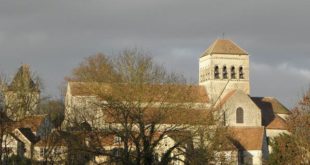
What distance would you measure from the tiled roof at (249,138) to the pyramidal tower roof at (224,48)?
1641 centimetres

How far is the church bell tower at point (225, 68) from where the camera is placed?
289 ft

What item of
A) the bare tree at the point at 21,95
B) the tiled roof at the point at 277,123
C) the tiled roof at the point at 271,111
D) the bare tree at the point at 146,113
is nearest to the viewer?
the bare tree at the point at 146,113

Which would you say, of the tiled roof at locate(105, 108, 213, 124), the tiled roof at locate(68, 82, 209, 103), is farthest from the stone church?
the tiled roof at locate(105, 108, 213, 124)

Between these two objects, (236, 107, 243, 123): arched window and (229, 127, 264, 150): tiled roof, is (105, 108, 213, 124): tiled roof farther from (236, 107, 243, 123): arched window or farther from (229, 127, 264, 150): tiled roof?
(236, 107, 243, 123): arched window

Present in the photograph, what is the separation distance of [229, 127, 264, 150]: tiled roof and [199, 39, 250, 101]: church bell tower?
1238 cm

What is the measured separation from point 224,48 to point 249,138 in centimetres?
1949

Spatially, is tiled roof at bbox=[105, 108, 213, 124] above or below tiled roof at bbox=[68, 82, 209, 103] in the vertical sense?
below

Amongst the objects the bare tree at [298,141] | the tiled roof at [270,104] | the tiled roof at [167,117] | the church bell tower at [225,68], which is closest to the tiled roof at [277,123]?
the tiled roof at [270,104]

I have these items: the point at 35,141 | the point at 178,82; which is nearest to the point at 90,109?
the point at 178,82

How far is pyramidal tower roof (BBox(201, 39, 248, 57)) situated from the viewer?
89.3 m

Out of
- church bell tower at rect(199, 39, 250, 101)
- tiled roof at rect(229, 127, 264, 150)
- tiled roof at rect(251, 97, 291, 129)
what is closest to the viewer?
tiled roof at rect(229, 127, 264, 150)

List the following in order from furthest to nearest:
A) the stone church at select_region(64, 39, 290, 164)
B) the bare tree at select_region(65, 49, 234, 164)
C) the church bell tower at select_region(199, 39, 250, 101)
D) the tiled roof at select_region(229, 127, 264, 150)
A: the church bell tower at select_region(199, 39, 250, 101) → the stone church at select_region(64, 39, 290, 164) → the tiled roof at select_region(229, 127, 264, 150) → the bare tree at select_region(65, 49, 234, 164)

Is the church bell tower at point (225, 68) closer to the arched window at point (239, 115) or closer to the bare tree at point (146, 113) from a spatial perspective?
the arched window at point (239, 115)

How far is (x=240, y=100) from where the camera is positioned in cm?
8088
